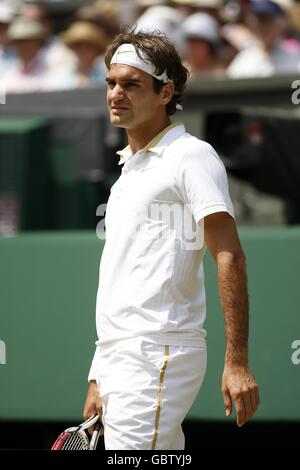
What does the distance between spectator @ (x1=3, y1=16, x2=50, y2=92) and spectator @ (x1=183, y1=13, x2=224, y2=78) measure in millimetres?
1556

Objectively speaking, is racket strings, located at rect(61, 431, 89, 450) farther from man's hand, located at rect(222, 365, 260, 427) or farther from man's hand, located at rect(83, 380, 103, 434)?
man's hand, located at rect(222, 365, 260, 427)

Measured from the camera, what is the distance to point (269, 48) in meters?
7.85

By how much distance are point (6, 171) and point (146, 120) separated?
13.7ft

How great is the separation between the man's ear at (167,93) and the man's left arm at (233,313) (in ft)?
1.91

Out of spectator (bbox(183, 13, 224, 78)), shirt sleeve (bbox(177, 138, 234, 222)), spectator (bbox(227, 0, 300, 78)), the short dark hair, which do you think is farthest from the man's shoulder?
spectator (bbox(183, 13, 224, 78))

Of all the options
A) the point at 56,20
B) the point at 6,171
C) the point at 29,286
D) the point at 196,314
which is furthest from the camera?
the point at 56,20

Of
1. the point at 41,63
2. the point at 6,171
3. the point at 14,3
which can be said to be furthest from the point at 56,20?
the point at 6,171

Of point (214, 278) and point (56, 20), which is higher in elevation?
point (56, 20)

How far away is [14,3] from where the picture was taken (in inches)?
405

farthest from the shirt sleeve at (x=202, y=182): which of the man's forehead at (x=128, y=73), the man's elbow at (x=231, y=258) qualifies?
the man's forehead at (x=128, y=73)

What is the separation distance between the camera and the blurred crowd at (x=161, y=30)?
311 inches

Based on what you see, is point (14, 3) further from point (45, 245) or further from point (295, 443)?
point (295, 443)

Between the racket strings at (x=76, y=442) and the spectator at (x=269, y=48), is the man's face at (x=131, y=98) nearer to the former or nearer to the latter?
the racket strings at (x=76, y=442)

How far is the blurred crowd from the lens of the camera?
790 centimetres
